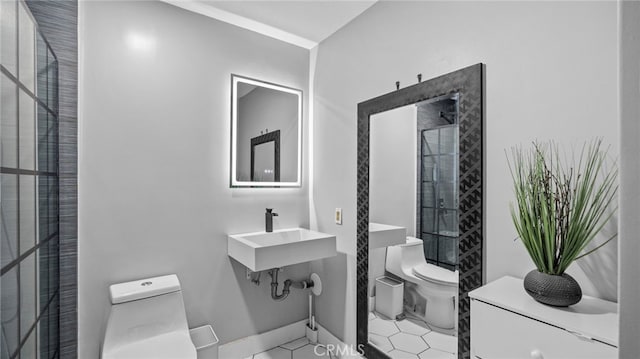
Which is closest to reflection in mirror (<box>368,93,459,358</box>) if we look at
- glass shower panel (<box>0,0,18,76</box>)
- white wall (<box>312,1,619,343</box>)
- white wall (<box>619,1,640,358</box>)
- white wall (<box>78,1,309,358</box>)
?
white wall (<box>312,1,619,343</box>)

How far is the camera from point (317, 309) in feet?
7.75

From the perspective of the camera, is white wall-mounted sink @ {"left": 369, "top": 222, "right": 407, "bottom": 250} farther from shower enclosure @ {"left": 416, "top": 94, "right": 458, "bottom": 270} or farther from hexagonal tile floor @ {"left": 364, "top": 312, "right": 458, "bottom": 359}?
hexagonal tile floor @ {"left": 364, "top": 312, "right": 458, "bottom": 359}

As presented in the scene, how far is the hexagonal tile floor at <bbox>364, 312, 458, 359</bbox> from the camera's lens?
1.39m

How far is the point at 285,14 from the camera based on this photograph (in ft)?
6.52

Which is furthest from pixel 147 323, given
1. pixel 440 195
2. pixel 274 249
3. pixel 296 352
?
pixel 440 195

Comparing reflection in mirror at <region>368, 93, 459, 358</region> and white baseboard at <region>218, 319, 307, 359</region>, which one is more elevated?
reflection in mirror at <region>368, 93, 459, 358</region>

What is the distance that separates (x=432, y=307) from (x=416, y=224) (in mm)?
404

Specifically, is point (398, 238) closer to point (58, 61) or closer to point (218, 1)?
point (218, 1)

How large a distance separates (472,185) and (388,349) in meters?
1.08

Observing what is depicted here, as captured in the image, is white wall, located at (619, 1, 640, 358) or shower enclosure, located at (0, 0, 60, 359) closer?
white wall, located at (619, 1, 640, 358)

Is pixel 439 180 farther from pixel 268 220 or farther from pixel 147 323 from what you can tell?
pixel 147 323

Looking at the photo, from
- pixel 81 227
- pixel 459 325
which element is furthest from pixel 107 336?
pixel 459 325
